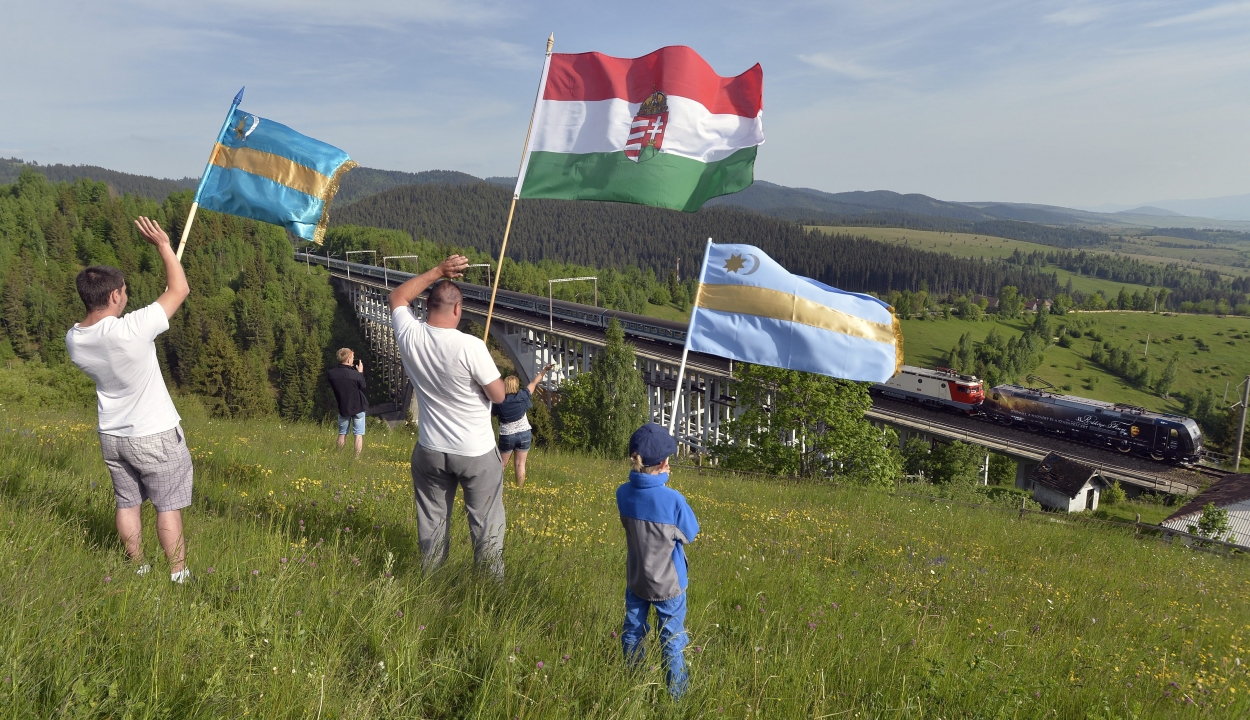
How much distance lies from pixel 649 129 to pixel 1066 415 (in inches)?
1881

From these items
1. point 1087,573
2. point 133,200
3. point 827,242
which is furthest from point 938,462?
point 827,242

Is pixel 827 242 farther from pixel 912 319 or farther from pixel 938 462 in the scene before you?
pixel 938 462

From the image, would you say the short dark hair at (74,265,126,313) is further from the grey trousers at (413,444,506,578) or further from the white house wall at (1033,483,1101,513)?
the white house wall at (1033,483,1101,513)

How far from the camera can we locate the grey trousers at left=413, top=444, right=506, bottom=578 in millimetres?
3883

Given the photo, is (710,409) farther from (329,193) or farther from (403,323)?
(403,323)

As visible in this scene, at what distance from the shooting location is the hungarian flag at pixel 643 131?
7.08 meters

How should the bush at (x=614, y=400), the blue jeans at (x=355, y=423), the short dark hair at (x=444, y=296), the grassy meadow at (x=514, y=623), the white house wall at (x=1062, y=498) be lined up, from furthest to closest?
1. the white house wall at (x=1062, y=498)
2. the bush at (x=614, y=400)
3. the blue jeans at (x=355, y=423)
4. the short dark hair at (x=444, y=296)
5. the grassy meadow at (x=514, y=623)

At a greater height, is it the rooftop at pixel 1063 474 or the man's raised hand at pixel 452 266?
the man's raised hand at pixel 452 266

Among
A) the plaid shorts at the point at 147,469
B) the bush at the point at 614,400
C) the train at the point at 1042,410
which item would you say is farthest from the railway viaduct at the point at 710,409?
the plaid shorts at the point at 147,469

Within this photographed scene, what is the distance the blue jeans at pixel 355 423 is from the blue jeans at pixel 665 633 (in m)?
7.13

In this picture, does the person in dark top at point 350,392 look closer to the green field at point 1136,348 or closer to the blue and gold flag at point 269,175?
the blue and gold flag at point 269,175

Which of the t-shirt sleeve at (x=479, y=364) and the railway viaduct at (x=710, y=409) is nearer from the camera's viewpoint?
the t-shirt sleeve at (x=479, y=364)

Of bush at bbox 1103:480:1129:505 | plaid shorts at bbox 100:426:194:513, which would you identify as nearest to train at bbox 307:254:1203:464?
bush at bbox 1103:480:1129:505

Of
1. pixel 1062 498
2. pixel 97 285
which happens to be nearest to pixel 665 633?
pixel 97 285
